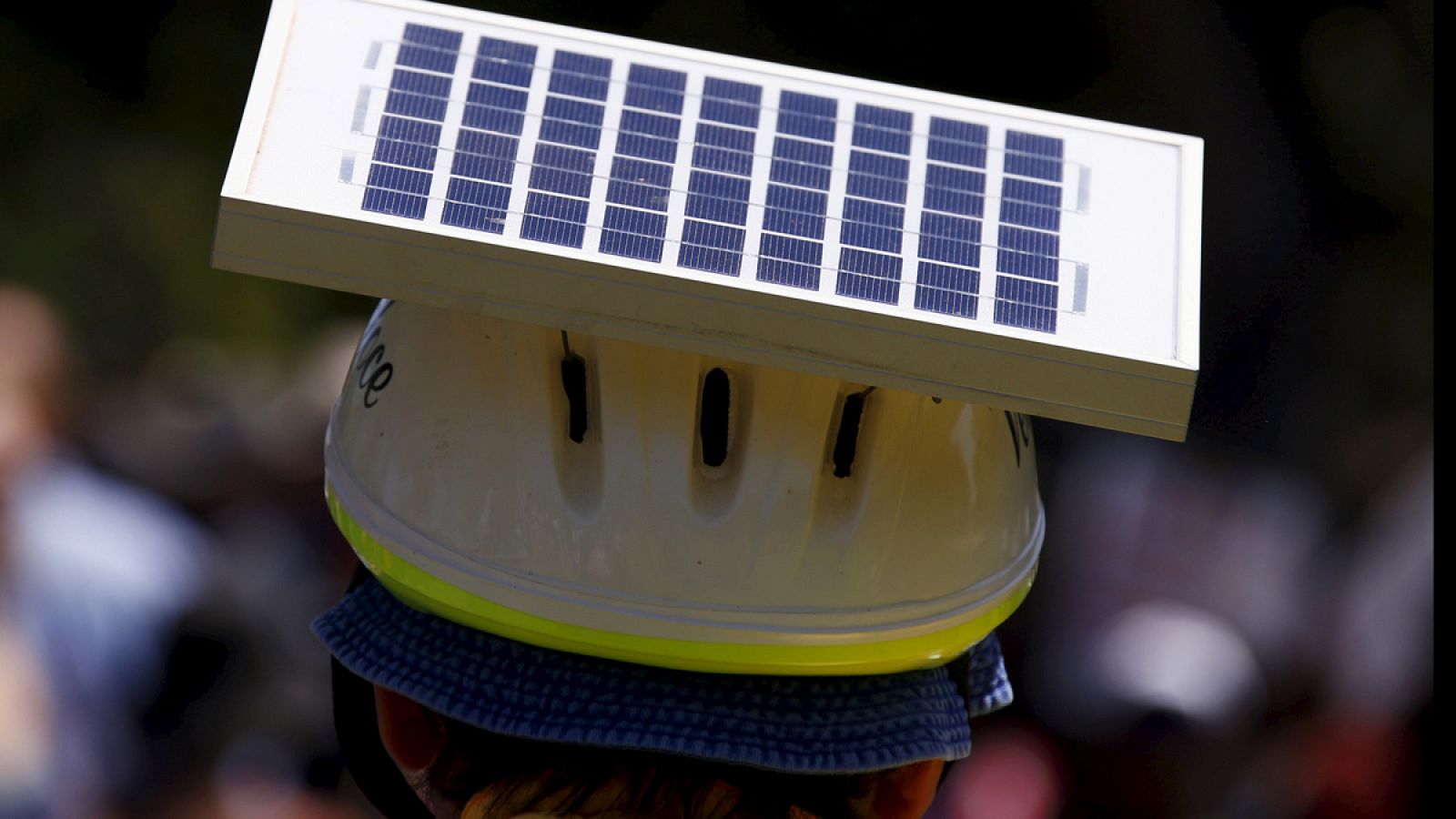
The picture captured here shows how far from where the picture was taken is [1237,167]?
539cm

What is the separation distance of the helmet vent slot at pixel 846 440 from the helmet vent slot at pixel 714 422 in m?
0.17

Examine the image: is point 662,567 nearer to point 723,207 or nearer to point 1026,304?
point 723,207

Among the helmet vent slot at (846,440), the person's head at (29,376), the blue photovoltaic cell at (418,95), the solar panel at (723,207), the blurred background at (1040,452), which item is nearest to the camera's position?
the solar panel at (723,207)

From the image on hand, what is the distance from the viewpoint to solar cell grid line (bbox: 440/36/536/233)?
1743mm

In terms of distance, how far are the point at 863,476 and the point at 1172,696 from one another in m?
3.75

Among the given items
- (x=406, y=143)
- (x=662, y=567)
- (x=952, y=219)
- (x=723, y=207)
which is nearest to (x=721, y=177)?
(x=723, y=207)

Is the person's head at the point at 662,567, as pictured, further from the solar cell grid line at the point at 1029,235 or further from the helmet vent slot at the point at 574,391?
the solar cell grid line at the point at 1029,235

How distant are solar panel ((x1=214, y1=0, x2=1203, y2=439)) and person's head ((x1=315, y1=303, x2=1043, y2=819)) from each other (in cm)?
30

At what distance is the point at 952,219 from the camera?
187cm

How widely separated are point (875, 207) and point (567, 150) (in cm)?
43

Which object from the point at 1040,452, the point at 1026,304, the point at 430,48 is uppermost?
the point at 430,48

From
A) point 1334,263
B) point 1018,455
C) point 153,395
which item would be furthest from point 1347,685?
point 153,395

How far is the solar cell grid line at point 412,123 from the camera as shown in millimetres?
1732

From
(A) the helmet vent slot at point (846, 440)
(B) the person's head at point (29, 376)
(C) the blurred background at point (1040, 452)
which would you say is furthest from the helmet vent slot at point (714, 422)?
(B) the person's head at point (29, 376)
